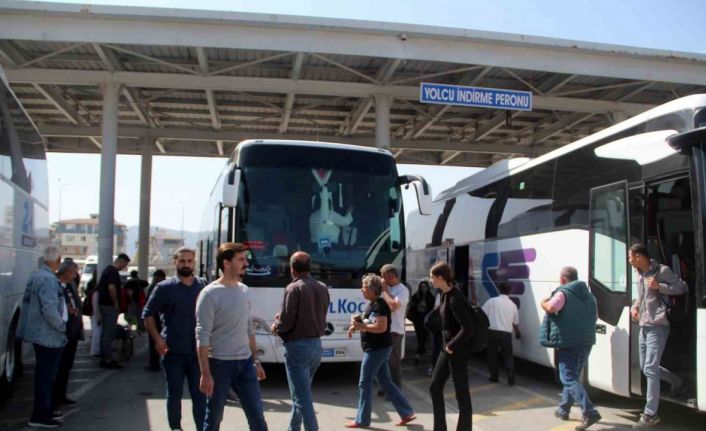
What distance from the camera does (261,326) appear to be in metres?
8.59

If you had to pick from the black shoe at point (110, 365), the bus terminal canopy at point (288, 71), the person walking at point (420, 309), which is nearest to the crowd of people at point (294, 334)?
the black shoe at point (110, 365)

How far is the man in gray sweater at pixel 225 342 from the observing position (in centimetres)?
480

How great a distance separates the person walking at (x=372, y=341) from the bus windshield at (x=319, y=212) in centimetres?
203

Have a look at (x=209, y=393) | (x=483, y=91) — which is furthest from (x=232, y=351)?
(x=483, y=91)

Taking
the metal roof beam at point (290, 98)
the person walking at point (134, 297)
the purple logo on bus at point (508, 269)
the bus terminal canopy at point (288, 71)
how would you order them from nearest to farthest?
the purple logo on bus at point (508, 269)
the person walking at point (134, 297)
the bus terminal canopy at point (288, 71)
the metal roof beam at point (290, 98)

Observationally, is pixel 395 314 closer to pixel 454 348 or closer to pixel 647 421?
pixel 454 348

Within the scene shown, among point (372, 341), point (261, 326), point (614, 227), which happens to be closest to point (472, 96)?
point (614, 227)

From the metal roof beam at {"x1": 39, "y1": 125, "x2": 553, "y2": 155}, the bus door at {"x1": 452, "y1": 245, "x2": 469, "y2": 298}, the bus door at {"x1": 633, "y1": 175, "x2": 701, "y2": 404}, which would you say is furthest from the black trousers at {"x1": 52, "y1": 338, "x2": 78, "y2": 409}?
the metal roof beam at {"x1": 39, "y1": 125, "x2": 553, "y2": 155}

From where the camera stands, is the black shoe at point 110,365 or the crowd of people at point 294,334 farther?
the black shoe at point 110,365

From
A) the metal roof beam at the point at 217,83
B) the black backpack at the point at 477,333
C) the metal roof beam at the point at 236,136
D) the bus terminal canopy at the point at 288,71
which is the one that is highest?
the bus terminal canopy at the point at 288,71

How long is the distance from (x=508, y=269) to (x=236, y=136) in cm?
1536

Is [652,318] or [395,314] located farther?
[395,314]

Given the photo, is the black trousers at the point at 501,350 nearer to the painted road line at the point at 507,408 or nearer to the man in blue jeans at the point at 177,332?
the painted road line at the point at 507,408

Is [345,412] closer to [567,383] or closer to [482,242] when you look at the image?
[567,383]
